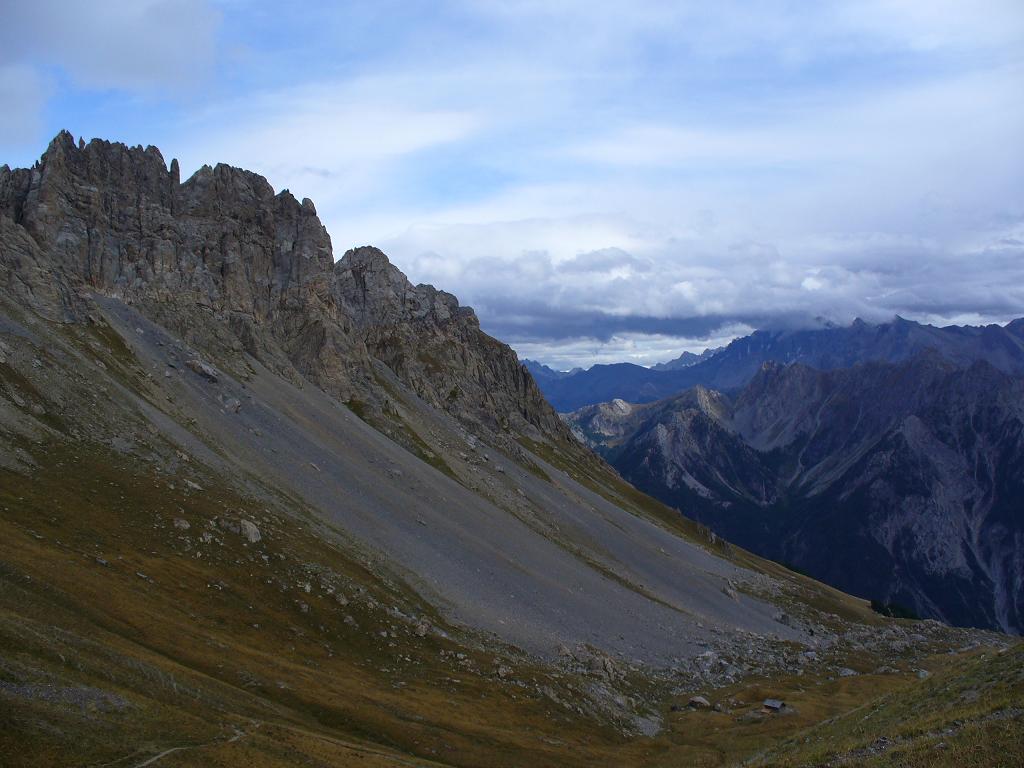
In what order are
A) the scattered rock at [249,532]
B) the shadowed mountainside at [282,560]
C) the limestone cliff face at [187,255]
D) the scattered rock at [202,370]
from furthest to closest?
the limestone cliff face at [187,255]
the scattered rock at [202,370]
the scattered rock at [249,532]
the shadowed mountainside at [282,560]

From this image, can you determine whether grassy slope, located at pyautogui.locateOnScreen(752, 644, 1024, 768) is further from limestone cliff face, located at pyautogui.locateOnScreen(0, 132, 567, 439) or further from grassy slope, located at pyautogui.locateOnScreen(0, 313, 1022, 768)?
limestone cliff face, located at pyautogui.locateOnScreen(0, 132, 567, 439)

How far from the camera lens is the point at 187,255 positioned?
134 m

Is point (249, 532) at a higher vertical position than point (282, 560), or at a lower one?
higher

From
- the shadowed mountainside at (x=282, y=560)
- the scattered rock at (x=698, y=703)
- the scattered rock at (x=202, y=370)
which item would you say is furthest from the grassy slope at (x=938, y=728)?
the scattered rock at (x=202, y=370)

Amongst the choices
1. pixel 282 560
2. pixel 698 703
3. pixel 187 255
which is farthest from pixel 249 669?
pixel 187 255

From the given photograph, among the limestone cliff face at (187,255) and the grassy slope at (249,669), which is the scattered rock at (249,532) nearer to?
the grassy slope at (249,669)

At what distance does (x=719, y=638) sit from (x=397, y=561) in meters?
54.4

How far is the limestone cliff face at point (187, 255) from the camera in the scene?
380ft

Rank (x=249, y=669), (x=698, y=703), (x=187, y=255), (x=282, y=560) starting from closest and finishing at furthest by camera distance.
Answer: (x=249, y=669) → (x=282, y=560) → (x=698, y=703) → (x=187, y=255)

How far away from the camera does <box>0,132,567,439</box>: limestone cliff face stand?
380ft

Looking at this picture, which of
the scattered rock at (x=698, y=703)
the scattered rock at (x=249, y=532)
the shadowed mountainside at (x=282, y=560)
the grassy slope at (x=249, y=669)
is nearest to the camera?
the grassy slope at (x=249, y=669)

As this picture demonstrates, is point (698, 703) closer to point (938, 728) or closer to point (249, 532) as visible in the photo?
point (249, 532)

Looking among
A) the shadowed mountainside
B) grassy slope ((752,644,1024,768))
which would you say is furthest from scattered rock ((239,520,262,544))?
grassy slope ((752,644,1024,768))

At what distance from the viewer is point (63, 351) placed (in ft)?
285
